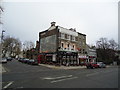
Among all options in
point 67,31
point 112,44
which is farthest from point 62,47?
point 112,44

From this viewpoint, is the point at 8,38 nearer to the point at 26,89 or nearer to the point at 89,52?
the point at 89,52

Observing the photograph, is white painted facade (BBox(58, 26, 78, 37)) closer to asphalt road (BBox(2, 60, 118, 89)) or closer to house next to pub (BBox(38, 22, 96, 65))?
house next to pub (BBox(38, 22, 96, 65))

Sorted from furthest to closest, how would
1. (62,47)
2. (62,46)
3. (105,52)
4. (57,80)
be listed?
(105,52) < (62,46) < (62,47) < (57,80)

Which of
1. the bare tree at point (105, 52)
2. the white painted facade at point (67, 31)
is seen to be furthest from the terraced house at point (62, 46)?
the bare tree at point (105, 52)

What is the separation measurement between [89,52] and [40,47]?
17.3m

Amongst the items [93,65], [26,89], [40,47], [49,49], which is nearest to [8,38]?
[40,47]

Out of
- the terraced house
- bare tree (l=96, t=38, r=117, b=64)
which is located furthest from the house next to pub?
bare tree (l=96, t=38, r=117, b=64)

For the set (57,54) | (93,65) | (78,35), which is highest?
(78,35)

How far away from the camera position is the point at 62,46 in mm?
39719

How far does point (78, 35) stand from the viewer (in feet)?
147

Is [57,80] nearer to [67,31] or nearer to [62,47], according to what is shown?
[62,47]

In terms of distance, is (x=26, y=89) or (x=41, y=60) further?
(x=41, y=60)

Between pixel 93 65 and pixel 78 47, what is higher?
pixel 78 47

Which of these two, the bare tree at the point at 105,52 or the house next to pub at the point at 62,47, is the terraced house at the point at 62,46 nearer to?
the house next to pub at the point at 62,47
